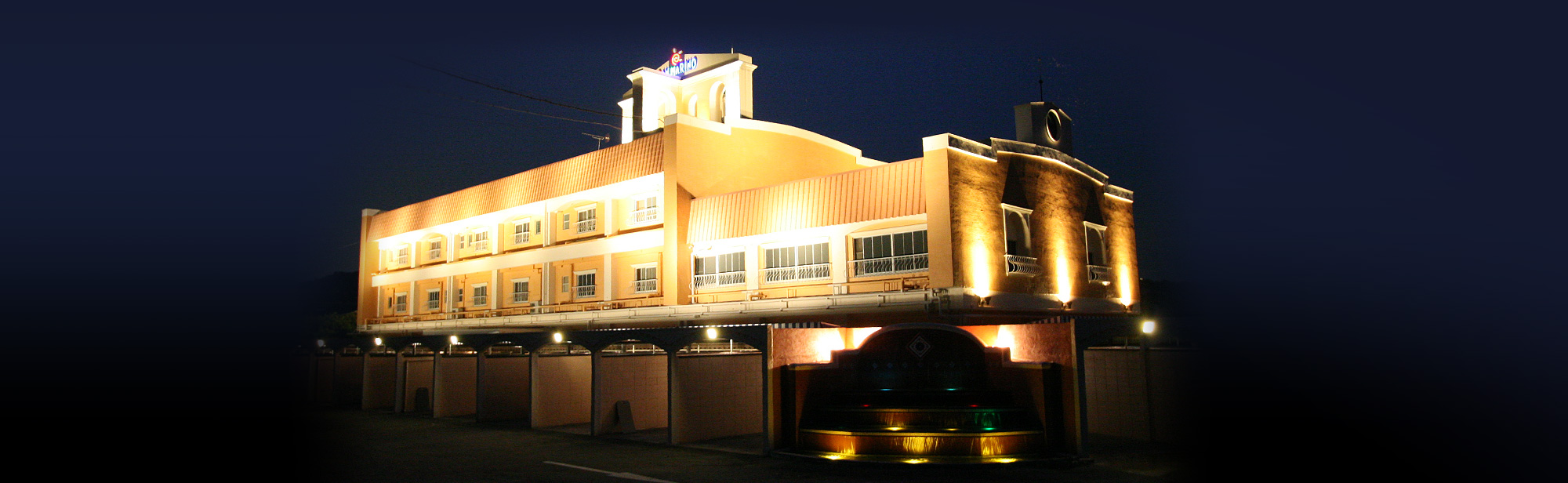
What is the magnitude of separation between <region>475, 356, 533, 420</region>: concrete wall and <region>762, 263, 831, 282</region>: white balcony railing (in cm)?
785

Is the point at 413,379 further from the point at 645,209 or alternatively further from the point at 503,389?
the point at 645,209

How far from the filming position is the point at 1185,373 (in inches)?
765

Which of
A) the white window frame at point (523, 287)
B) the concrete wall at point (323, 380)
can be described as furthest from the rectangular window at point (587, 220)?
the concrete wall at point (323, 380)

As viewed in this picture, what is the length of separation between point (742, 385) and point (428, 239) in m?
26.4

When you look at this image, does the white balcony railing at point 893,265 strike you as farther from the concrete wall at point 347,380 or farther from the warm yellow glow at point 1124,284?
the concrete wall at point 347,380

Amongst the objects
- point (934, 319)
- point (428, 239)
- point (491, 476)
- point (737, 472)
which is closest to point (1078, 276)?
point (934, 319)

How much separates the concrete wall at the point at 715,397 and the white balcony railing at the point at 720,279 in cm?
558

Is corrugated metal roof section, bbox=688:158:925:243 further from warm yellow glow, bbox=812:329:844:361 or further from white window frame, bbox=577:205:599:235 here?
white window frame, bbox=577:205:599:235

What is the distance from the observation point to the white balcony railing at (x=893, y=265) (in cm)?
2450

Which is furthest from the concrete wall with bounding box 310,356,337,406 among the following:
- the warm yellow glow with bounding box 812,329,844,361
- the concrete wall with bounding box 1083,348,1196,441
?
the concrete wall with bounding box 1083,348,1196,441

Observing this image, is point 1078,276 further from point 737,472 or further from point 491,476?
point 491,476

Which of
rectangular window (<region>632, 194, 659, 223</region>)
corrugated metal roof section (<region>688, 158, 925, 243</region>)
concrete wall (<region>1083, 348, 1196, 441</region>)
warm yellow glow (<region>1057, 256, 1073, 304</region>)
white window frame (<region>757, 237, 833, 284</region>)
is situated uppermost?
rectangular window (<region>632, 194, 659, 223</region>)

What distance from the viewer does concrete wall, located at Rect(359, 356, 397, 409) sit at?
32.9 m

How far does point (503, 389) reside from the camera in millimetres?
27531
